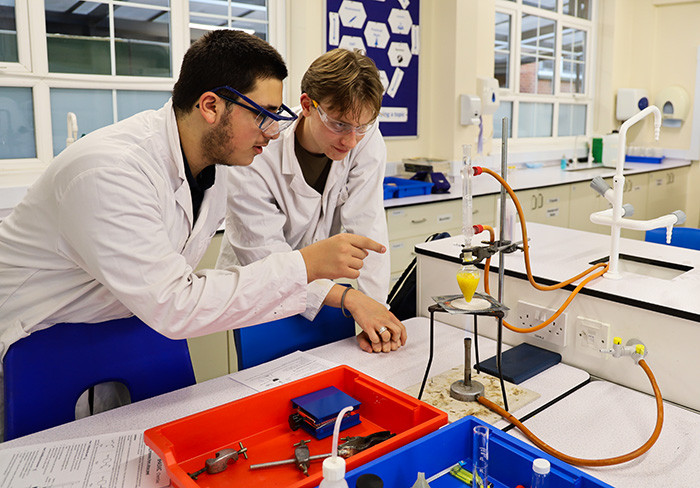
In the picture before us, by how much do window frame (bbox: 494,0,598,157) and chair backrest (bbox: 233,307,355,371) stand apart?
12.0ft

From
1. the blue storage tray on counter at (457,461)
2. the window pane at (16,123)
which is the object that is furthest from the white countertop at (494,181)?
A: the blue storage tray on counter at (457,461)

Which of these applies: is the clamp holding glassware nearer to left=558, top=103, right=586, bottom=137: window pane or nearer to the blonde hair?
the blonde hair

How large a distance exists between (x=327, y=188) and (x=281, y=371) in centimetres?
72

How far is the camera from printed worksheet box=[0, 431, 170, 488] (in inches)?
43.1

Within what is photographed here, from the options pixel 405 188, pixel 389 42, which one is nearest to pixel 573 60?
pixel 389 42

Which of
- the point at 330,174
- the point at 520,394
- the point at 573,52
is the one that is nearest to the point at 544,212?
the point at 573,52

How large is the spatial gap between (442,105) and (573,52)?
7.44 ft

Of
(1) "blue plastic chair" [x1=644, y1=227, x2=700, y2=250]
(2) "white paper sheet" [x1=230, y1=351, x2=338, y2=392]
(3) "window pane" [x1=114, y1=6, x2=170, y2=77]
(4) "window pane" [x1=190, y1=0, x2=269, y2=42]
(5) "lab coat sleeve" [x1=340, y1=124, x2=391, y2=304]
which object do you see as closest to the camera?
(2) "white paper sheet" [x1=230, y1=351, x2=338, y2=392]

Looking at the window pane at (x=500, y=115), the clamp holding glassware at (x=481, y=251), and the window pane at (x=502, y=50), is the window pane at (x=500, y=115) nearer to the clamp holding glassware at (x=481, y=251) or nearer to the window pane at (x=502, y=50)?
the window pane at (x=502, y=50)

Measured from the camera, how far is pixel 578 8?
5.89 meters

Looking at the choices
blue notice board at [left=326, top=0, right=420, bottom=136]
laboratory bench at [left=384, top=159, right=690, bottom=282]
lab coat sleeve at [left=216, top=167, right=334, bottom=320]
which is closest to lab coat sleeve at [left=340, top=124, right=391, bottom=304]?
lab coat sleeve at [left=216, top=167, right=334, bottom=320]

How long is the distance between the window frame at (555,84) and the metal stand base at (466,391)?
4068 mm

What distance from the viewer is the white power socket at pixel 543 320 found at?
1635 millimetres

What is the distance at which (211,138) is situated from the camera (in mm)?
1410
